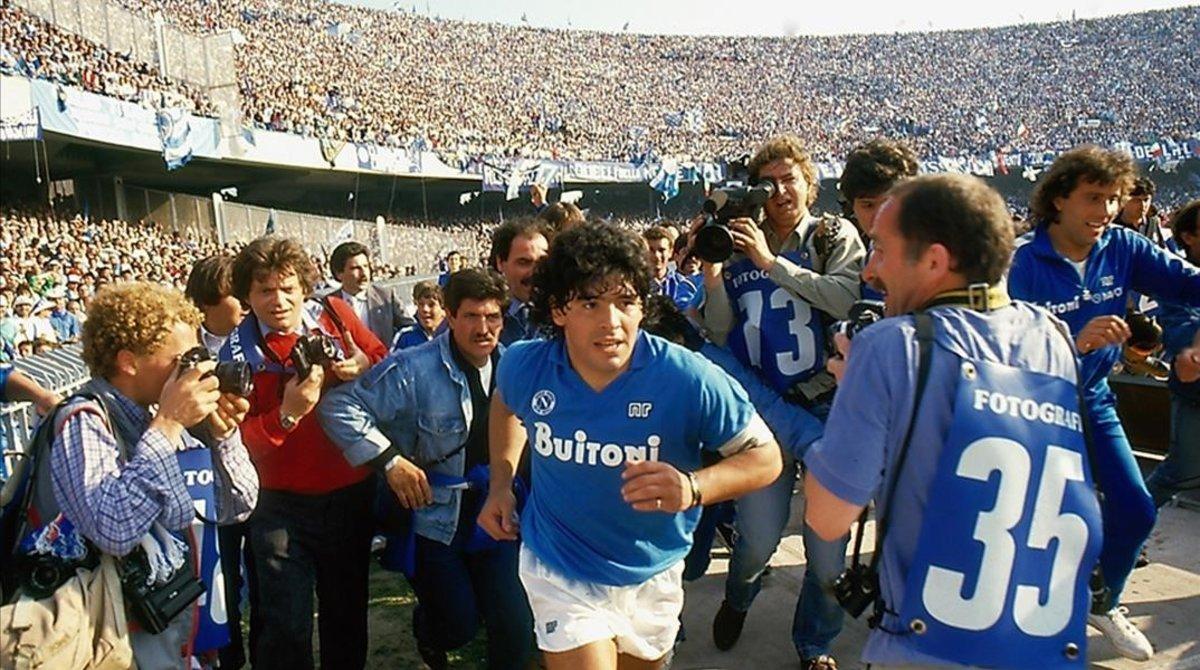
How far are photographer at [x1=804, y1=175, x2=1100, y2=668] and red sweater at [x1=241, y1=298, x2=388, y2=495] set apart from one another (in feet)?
7.13

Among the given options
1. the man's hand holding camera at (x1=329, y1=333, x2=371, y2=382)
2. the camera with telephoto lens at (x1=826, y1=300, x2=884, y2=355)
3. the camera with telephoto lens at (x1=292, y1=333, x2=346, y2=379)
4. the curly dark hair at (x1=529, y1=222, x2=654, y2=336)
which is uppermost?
the curly dark hair at (x1=529, y1=222, x2=654, y2=336)

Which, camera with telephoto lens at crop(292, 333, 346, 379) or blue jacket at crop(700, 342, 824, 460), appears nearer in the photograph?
camera with telephoto lens at crop(292, 333, 346, 379)

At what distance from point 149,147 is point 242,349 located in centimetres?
1818

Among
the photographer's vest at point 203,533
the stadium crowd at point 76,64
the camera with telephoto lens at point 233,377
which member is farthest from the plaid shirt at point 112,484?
the stadium crowd at point 76,64

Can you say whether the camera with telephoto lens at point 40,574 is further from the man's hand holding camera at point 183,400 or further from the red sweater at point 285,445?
the red sweater at point 285,445

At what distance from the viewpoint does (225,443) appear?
9.34 feet

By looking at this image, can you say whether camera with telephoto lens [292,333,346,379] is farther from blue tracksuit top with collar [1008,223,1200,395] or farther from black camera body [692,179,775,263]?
blue tracksuit top with collar [1008,223,1200,395]

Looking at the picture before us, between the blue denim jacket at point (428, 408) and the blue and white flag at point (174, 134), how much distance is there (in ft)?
60.1

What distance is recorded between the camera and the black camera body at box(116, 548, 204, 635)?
233 centimetres

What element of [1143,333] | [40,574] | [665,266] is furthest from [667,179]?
[40,574]

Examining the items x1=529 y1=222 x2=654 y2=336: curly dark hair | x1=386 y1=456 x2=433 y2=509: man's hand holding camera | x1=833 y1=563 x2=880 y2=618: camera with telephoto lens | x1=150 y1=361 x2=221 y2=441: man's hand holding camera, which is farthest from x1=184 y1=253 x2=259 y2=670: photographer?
x1=833 y1=563 x2=880 y2=618: camera with telephoto lens

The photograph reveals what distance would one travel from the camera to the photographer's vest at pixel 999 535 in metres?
1.77

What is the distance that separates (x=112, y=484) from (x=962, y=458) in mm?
1987

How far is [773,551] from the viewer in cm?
365
